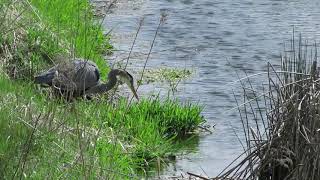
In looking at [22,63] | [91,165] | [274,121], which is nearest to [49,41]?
[22,63]

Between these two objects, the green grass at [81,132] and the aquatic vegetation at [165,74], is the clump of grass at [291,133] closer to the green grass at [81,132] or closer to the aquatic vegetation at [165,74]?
the green grass at [81,132]

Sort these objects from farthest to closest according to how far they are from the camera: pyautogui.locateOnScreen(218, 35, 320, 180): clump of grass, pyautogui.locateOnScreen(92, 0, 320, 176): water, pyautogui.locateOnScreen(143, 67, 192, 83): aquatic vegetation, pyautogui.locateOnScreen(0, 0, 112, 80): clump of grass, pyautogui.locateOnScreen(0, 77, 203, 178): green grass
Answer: pyautogui.locateOnScreen(143, 67, 192, 83): aquatic vegetation < pyautogui.locateOnScreen(92, 0, 320, 176): water < pyautogui.locateOnScreen(0, 0, 112, 80): clump of grass < pyautogui.locateOnScreen(218, 35, 320, 180): clump of grass < pyautogui.locateOnScreen(0, 77, 203, 178): green grass

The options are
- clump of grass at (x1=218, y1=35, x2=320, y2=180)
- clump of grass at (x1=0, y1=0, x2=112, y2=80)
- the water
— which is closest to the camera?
clump of grass at (x1=218, y1=35, x2=320, y2=180)

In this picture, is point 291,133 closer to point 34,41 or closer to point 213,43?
point 34,41

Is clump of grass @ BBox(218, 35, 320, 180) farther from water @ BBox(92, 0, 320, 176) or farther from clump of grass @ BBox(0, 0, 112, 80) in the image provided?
→ clump of grass @ BBox(0, 0, 112, 80)

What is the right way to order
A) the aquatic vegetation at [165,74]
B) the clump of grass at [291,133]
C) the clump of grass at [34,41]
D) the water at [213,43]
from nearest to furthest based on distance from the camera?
the clump of grass at [291,133], the clump of grass at [34,41], the water at [213,43], the aquatic vegetation at [165,74]

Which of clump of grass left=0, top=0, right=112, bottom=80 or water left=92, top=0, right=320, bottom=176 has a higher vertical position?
clump of grass left=0, top=0, right=112, bottom=80

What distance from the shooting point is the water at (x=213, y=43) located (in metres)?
10.4

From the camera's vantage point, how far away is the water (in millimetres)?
10433

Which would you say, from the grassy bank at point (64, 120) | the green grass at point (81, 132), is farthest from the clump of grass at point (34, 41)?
the green grass at point (81, 132)

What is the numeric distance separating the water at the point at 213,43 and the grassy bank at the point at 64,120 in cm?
33

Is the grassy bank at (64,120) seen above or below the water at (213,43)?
above

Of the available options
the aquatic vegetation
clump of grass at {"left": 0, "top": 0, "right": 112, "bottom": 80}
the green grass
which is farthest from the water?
clump of grass at {"left": 0, "top": 0, "right": 112, "bottom": 80}

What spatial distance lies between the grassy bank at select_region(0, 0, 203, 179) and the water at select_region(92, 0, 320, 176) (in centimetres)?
33
